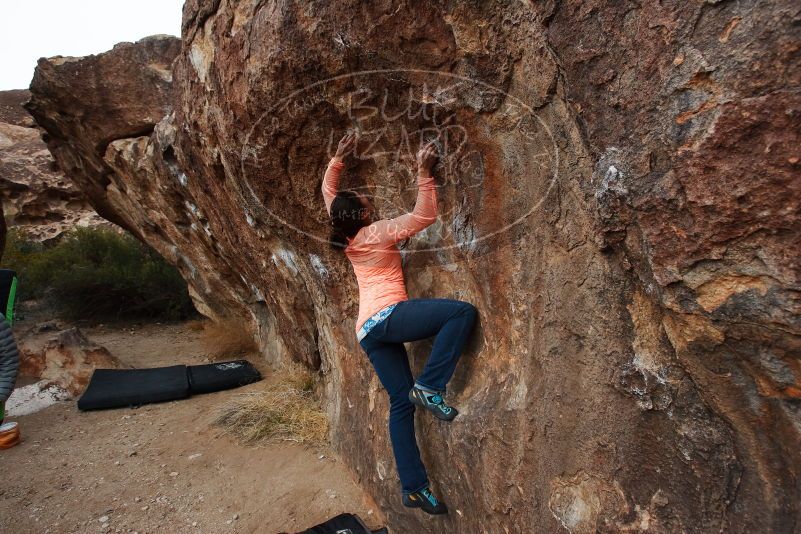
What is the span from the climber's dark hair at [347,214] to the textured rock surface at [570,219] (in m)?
0.28

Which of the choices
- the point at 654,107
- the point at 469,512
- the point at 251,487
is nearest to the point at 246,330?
the point at 251,487

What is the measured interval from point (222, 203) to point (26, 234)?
29.2ft

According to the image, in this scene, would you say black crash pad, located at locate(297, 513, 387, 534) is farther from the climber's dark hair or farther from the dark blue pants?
→ the climber's dark hair

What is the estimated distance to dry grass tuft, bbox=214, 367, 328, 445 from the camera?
12.3 feet

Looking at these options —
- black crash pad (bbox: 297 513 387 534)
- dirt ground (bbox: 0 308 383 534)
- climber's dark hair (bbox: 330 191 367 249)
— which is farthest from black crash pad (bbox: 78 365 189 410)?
climber's dark hair (bbox: 330 191 367 249)

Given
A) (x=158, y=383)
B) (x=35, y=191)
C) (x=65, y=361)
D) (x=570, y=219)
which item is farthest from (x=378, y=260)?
(x=35, y=191)

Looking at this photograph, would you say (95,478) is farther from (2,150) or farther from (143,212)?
(2,150)

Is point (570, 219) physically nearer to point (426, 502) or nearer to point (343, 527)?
point (426, 502)

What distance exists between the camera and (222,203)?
3885 millimetres

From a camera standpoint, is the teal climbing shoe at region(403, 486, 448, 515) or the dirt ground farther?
the dirt ground

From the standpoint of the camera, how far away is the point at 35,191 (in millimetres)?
10297

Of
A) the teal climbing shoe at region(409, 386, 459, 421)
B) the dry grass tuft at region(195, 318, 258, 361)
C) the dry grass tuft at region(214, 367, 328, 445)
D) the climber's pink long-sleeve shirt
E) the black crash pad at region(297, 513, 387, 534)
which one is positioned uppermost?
the climber's pink long-sleeve shirt

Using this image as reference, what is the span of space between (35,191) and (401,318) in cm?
1092

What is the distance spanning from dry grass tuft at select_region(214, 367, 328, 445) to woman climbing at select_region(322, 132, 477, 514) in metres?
1.58
